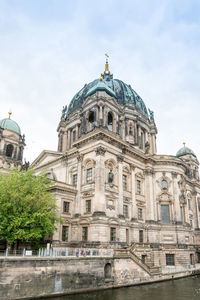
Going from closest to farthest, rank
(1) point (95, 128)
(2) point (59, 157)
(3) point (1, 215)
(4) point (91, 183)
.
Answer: (3) point (1, 215) → (4) point (91, 183) → (1) point (95, 128) → (2) point (59, 157)

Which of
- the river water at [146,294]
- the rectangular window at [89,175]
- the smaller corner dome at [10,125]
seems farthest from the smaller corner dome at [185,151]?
the river water at [146,294]

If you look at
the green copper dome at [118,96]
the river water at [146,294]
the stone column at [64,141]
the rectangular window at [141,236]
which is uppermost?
the green copper dome at [118,96]

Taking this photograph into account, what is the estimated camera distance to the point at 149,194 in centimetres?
4012

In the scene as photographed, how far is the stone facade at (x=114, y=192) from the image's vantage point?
1250 inches

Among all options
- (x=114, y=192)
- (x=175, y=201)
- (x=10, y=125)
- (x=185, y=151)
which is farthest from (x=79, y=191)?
(x=185, y=151)

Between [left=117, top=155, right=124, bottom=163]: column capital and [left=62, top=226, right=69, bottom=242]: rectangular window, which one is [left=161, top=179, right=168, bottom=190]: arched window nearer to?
[left=117, top=155, right=124, bottom=163]: column capital

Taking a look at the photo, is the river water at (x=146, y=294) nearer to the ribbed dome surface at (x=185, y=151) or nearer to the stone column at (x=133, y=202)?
the stone column at (x=133, y=202)

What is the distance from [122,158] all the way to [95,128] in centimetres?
605

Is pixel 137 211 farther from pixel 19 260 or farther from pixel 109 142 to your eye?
pixel 19 260

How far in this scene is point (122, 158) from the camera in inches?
1439

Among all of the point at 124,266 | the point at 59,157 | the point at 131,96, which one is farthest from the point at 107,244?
the point at 131,96

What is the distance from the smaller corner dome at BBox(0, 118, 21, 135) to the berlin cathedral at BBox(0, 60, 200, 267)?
16700mm

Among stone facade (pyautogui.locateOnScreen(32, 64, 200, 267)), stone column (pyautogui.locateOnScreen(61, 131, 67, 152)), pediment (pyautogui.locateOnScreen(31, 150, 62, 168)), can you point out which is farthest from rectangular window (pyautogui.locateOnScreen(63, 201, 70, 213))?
stone column (pyautogui.locateOnScreen(61, 131, 67, 152))

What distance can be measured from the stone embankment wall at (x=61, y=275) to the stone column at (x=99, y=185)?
7112mm
